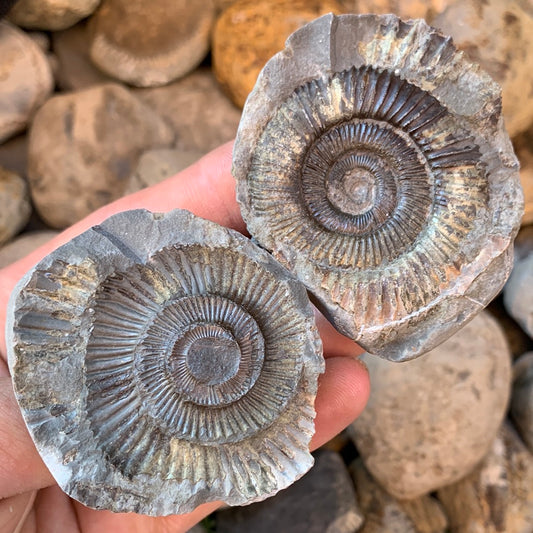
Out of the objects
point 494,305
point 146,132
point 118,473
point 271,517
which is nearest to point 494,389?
point 494,305

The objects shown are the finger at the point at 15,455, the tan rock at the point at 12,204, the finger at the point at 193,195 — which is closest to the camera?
the finger at the point at 15,455

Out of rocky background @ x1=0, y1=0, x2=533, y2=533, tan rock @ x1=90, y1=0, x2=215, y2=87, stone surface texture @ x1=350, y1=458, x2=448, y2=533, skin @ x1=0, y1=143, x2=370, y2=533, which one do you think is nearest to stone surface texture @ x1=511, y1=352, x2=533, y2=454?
rocky background @ x1=0, y1=0, x2=533, y2=533

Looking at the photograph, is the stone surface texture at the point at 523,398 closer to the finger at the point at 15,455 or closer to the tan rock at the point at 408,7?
the tan rock at the point at 408,7

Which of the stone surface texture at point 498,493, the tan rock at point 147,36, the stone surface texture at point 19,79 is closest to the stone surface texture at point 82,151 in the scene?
the stone surface texture at point 19,79

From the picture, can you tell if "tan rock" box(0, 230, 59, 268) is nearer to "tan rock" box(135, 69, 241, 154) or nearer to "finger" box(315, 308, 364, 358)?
"tan rock" box(135, 69, 241, 154)

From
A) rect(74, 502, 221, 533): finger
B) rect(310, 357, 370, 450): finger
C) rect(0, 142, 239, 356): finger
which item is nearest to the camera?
rect(74, 502, 221, 533): finger

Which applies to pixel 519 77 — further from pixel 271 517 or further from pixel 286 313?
pixel 271 517

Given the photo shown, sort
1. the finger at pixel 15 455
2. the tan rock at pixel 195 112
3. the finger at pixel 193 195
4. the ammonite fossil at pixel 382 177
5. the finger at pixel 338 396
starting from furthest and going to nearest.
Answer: the tan rock at pixel 195 112, the finger at pixel 193 195, the finger at pixel 338 396, the ammonite fossil at pixel 382 177, the finger at pixel 15 455
